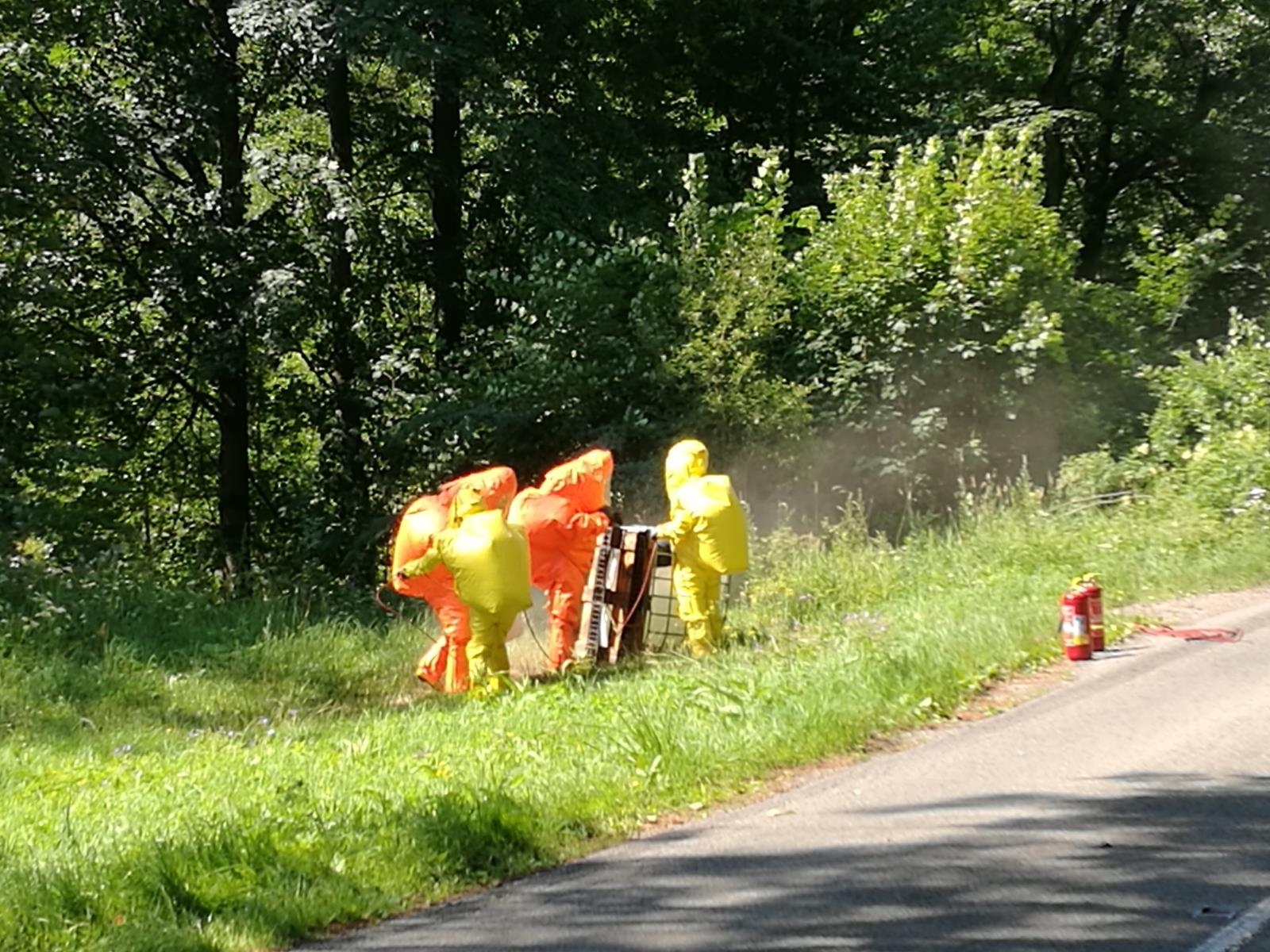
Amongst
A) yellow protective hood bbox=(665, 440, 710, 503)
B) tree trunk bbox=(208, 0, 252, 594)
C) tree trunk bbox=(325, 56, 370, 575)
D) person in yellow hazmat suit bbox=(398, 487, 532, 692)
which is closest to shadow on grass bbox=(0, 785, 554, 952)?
person in yellow hazmat suit bbox=(398, 487, 532, 692)

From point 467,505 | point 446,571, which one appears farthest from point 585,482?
point 446,571

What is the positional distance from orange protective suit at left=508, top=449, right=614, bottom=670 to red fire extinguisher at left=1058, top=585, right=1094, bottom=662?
4.37 metres

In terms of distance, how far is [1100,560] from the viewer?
535 inches

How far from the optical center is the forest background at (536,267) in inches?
703

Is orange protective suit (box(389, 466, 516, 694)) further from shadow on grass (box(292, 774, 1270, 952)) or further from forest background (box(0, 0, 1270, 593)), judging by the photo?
shadow on grass (box(292, 774, 1270, 952))

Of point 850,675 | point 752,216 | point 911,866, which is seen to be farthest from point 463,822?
point 752,216

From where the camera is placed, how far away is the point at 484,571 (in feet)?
38.6

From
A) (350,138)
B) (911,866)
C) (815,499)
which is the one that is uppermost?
(350,138)

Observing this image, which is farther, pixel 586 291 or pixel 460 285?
pixel 460 285

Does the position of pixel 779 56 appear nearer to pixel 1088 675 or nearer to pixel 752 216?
pixel 752 216

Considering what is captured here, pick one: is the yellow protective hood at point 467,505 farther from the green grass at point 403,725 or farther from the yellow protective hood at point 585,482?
the green grass at point 403,725

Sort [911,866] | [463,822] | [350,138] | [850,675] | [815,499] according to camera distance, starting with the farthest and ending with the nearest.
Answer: [350,138] → [815,499] → [850,675] → [463,822] → [911,866]

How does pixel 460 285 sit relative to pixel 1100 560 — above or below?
above

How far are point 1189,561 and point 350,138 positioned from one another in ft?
44.0
